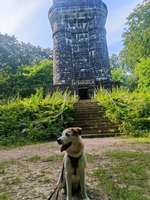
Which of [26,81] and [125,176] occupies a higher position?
[26,81]

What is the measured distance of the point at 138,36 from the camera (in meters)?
22.3

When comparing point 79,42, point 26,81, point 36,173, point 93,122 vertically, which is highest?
point 79,42

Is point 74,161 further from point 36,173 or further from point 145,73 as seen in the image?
point 145,73

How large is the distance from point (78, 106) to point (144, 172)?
30.8 ft

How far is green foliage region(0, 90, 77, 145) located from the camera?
33.7 feet

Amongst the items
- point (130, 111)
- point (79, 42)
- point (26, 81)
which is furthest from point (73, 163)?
point (26, 81)

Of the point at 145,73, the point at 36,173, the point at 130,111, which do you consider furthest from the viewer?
the point at 145,73

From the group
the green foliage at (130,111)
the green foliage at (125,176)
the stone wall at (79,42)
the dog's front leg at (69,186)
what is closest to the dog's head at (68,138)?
the dog's front leg at (69,186)

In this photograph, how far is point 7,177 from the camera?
5.20 meters

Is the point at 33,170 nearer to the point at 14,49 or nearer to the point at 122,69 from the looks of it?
the point at 122,69

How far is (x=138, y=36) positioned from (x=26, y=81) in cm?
982

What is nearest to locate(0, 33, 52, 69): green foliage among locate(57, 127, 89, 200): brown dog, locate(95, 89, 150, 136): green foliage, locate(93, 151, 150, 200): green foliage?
locate(95, 89, 150, 136): green foliage

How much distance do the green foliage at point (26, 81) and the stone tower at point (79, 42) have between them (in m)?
2.24

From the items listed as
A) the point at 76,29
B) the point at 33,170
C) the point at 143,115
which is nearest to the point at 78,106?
the point at 143,115
